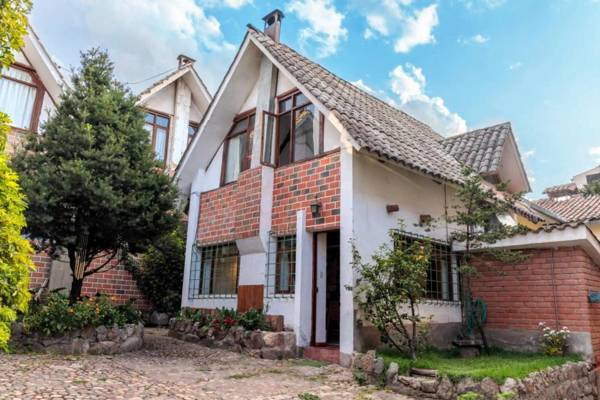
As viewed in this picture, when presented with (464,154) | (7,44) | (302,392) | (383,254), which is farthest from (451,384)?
(464,154)

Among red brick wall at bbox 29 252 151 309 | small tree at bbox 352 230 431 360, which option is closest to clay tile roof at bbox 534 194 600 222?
small tree at bbox 352 230 431 360

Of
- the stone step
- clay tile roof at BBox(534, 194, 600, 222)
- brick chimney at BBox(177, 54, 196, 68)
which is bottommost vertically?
the stone step

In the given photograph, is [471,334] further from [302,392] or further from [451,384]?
[302,392]

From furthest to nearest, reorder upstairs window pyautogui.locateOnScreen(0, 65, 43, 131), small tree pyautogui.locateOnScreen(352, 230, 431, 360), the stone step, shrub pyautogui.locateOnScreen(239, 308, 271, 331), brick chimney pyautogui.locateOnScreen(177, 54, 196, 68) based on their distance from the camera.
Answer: brick chimney pyautogui.locateOnScreen(177, 54, 196, 68) → upstairs window pyautogui.locateOnScreen(0, 65, 43, 131) → shrub pyautogui.locateOnScreen(239, 308, 271, 331) → the stone step → small tree pyautogui.locateOnScreen(352, 230, 431, 360)

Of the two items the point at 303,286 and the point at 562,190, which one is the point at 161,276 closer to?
the point at 303,286

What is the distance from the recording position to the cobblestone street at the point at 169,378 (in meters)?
5.15

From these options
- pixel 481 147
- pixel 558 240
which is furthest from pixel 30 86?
pixel 558 240

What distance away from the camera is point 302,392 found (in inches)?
228

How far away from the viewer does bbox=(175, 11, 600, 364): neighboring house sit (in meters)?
8.27

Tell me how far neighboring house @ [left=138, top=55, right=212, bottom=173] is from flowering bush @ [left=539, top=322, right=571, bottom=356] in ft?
41.4

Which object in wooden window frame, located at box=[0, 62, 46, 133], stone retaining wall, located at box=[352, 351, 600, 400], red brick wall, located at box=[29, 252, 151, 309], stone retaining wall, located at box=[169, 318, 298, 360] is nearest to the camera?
stone retaining wall, located at box=[352, 351, 600, 400]

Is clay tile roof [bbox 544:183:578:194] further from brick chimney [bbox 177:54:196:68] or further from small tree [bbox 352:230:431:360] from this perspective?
small tree [bbox 352:230:431:360]

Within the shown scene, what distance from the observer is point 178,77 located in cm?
1700

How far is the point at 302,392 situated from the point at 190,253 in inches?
266
